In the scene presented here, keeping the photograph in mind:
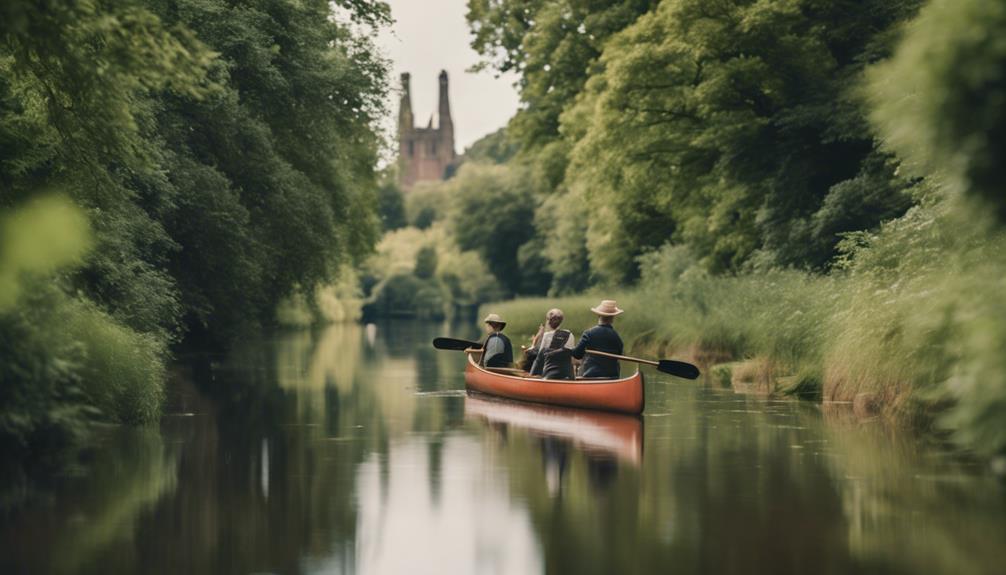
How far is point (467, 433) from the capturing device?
750 inches

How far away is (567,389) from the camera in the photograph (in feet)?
73.3

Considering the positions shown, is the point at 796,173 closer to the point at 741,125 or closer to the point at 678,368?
the point at 741,125

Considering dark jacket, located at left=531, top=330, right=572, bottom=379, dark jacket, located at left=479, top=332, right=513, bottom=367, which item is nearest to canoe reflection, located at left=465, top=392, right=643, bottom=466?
dark jacket, located at left=531, top=330, right=572, bottom=379

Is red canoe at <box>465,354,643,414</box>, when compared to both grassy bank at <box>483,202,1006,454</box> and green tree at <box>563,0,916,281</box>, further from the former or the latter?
green tree at <box>563,0,916,281</box>

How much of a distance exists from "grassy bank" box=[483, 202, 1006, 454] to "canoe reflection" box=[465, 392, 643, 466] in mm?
3114

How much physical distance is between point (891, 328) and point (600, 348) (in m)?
4.70

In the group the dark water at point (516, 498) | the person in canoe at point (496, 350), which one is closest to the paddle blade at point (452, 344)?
the person in canoe at point (496, 350)

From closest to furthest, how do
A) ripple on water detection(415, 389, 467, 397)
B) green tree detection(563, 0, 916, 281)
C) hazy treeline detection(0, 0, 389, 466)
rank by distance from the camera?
1. hazy treeline detection(0, 0, 389, 466)
2. ripple on water detection(415, 389, 467, 397)
3. green tree detection(563, 0, 916, 281)

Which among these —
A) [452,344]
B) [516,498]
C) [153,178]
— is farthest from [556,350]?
[516,498]

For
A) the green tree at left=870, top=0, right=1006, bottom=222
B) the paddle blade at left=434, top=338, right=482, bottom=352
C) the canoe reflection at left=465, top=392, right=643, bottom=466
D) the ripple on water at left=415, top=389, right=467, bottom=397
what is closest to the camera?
the green tree at left=870, top=0, right=1006, bottom=222

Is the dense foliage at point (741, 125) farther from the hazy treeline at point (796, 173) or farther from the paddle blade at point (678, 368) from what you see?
the paddle blade at point (678, 368)

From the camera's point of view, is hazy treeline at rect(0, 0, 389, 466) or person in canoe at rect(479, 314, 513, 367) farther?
person in canoe at rect(479, 314, 513, 367)

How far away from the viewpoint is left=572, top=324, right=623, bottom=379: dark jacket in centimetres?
2177

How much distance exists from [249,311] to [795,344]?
13.4 metres
